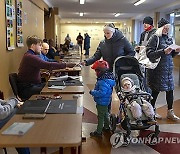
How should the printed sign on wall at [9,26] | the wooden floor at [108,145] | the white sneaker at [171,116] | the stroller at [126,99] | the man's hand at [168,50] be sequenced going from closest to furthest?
the wooden floor at [108,145], the stroller at [126,99], the man's hand at [168,50], the white sneaker at [171,116], the printed sign on wall at [9,26]

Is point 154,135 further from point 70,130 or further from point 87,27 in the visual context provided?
point 87,27

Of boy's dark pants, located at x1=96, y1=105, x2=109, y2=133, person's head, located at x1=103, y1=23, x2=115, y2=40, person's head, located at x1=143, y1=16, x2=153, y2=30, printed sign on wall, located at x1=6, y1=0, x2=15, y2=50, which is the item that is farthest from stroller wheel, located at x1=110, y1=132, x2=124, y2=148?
printed sign on wall, located at x1=6, y1=0, x2=15, y2=50

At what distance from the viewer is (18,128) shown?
1866 millimetres

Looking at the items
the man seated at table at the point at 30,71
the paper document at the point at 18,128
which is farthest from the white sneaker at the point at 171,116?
the paper document at the point at 18,128

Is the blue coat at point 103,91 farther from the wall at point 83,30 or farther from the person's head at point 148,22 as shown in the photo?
the wall at point 83,30

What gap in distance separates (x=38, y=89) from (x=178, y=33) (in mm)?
9951

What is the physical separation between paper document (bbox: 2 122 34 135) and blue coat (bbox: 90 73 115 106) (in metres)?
1.50

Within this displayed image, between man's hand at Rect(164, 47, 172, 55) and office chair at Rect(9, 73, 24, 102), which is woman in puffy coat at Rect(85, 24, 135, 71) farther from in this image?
office chair at Rect(9, 73, 24, 102)

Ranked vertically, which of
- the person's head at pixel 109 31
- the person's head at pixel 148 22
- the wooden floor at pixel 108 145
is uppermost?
the person's head at pixel 148 22

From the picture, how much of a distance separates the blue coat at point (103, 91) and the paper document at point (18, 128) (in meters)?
1.50

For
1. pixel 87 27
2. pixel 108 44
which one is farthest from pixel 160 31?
pixel 87 27

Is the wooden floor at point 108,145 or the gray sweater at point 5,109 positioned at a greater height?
the gray sweater at point 5,109

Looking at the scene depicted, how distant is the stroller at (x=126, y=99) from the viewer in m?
3.32

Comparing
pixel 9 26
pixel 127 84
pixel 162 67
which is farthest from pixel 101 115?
pixel 9 26
